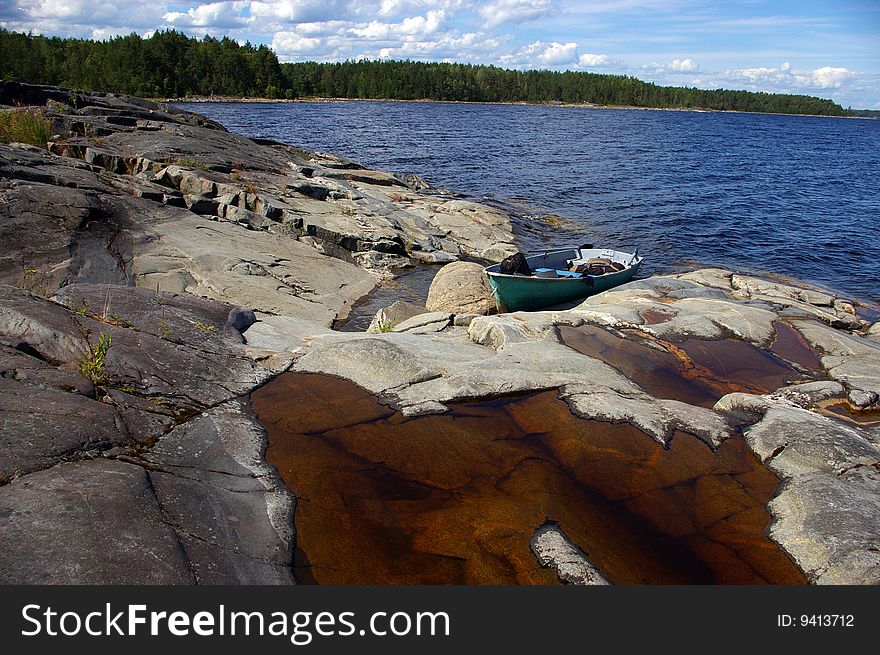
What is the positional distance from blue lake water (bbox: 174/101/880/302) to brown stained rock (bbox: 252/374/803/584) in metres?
17.5

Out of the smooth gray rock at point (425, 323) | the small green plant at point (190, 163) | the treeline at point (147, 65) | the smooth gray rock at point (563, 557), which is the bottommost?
the smooth gray rock at point (563, 557)

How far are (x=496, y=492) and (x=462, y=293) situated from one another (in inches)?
398

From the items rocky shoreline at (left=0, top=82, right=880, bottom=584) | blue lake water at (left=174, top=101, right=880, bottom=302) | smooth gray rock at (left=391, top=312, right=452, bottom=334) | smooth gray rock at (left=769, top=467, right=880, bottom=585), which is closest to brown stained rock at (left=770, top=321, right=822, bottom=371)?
rocky shoreline at (left=0, top=82, right=880, bottom=584)

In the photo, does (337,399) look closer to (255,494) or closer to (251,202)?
(255,494)

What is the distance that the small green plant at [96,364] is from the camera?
7.11 m

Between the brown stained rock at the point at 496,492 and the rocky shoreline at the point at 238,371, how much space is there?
290 mm

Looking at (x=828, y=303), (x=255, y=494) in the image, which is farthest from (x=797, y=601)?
(x=828, y=303)

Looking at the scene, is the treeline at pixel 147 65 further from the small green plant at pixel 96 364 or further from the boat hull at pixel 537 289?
the small green plant at pixel 96 364

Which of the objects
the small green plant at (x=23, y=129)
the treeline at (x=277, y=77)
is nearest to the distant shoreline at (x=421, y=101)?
the treeline at (x=277, y=77)

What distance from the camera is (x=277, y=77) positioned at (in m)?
125

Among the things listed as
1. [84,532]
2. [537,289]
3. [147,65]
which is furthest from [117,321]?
[147,65]

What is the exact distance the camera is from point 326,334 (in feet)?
34.6

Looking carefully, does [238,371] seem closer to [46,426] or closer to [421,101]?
[46,426]

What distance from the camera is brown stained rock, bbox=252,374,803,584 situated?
5633 millimetres
